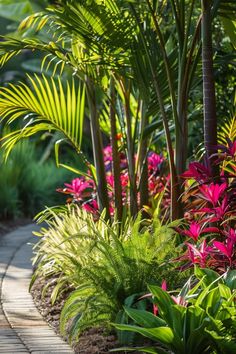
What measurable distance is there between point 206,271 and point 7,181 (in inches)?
335

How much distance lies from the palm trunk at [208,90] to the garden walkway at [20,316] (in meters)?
1.55

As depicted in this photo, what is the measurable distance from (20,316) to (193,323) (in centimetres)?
194

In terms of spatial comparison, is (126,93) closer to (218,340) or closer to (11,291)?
(11,291)

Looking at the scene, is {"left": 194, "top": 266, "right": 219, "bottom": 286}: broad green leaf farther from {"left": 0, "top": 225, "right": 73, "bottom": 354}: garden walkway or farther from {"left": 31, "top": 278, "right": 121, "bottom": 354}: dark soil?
{"left": 0, "top": 225, "right": 73, "bottom": 354}: garden walkway

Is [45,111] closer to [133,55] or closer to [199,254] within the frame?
[133,55]

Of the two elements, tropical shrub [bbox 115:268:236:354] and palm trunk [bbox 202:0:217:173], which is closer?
tropical shrub [bbox 115:268:236:354]

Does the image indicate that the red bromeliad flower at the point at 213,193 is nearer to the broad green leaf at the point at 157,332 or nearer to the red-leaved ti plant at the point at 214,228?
the red-leaved ti plant at the point at 214,228

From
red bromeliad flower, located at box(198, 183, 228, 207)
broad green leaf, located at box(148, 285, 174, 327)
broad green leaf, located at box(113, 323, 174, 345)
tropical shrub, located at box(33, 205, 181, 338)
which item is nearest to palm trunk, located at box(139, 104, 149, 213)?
tropical shrub, located at box(33, 205, 181, 338)

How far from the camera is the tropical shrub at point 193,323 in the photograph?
3996mm

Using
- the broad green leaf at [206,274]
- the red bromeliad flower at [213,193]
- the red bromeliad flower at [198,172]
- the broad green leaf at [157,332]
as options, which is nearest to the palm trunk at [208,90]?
the red bromeliad flower at [198,172]

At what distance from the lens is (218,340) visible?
13.0ft

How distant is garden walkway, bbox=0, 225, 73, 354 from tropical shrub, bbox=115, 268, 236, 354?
31.3 inches

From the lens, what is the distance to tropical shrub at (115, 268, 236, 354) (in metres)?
4.00

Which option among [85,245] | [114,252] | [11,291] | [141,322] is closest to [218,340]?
[141,322]
